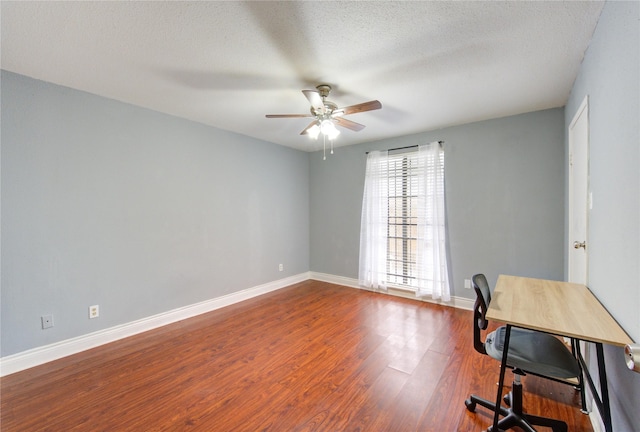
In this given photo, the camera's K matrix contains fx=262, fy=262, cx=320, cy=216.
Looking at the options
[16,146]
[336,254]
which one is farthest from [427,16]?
[336,254]

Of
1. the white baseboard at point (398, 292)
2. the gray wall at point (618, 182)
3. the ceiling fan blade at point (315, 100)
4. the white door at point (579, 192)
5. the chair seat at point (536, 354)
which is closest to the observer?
the gray wall at point (618, 182)

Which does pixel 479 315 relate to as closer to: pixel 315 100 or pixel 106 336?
pixel 315 100

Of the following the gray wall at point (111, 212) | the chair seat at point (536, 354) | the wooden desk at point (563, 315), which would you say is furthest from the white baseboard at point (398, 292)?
the chair seat at point (536, 354)

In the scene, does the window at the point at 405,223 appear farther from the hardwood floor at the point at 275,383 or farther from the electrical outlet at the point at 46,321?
the electrical outlet at the point at 46,321

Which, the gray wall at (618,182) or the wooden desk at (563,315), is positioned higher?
the gray wall at (618,182)

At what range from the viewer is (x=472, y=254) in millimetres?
3576

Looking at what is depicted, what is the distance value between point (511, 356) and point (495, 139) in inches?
113

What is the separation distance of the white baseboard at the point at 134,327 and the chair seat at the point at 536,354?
207 centimetres

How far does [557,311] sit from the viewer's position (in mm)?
1473

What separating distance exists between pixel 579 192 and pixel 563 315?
1490 millimetres

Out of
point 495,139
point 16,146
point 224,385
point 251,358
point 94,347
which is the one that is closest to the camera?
point 224,385

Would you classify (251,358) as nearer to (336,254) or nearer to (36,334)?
(36,334)

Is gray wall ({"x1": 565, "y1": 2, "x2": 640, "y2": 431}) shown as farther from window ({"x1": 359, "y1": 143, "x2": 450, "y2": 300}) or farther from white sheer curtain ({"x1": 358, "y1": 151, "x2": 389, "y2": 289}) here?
white sheer curtain ({"x1": 358, "y1": 151, "x2": 389, "y2": 289})

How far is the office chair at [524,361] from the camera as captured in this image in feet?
4.55
